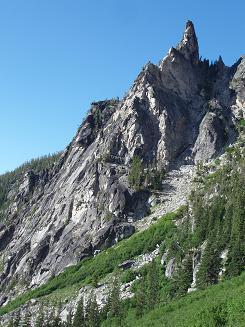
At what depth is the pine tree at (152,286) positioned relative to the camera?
84.8 m

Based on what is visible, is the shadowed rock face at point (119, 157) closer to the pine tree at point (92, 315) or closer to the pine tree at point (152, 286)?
the pine tree at point (152, 286)

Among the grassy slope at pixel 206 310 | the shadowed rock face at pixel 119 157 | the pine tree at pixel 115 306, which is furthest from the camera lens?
the shadowed rock face at pixel 119 157

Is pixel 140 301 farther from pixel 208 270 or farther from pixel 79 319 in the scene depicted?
pixel 208 270

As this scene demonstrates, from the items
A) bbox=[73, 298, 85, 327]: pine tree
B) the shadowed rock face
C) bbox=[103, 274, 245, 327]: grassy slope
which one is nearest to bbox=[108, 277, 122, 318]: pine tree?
bbox=[103, 274, 245, 327]: grassy slope

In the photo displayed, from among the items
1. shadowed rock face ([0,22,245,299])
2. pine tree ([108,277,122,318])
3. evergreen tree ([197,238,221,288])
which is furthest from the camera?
shadowed rock face ([0,22,245,299])

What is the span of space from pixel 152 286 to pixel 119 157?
85623mm

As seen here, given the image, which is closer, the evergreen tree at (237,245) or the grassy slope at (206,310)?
the grassy slope at (206,310)

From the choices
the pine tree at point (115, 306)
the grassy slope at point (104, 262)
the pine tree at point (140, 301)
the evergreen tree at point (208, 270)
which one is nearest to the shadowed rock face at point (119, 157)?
the grassy slope at point (104, 262)

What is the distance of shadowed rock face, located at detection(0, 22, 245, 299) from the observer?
14538cm

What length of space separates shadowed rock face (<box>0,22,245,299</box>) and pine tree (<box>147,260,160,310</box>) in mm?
35871

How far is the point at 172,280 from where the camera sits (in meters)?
94.1

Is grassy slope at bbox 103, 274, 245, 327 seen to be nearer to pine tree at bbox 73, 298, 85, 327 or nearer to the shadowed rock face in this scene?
pine tree at bbox 73, 298, 85, 327

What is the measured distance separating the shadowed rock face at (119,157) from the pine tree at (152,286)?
118ft

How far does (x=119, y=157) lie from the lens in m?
171
